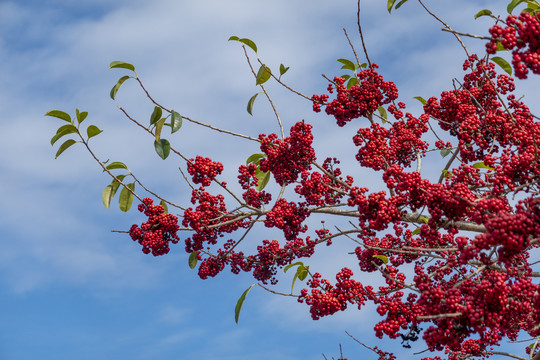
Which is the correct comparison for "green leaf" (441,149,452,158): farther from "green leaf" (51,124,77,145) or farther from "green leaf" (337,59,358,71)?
"green leaf" (51,124,77,145)

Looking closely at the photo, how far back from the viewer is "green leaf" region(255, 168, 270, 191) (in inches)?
269

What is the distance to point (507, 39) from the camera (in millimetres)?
4008

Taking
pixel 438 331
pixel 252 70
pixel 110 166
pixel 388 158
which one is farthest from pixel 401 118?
pixel 110 166

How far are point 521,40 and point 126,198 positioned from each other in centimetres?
480

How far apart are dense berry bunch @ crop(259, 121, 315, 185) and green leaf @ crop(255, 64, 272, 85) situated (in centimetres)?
66

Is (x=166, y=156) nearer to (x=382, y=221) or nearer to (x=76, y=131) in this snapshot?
(x=76, y=131)

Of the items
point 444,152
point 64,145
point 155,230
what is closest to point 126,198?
point 155,230

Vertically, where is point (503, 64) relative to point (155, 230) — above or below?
above

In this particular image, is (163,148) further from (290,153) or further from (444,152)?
(444,152)

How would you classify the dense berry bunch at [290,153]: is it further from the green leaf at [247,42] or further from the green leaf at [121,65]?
the green leaf at [121,65]

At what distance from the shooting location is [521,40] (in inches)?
158

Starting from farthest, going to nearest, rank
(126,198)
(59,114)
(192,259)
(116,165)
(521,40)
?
(192,259) < (126,198) < (116,165) < (59,114) < (521,40)

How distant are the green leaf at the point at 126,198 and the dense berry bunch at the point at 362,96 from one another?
2620 mm

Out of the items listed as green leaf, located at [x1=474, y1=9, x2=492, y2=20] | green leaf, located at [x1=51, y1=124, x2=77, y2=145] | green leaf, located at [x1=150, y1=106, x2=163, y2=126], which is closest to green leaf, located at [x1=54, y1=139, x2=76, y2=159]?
green leaf, located at [x1=51, y1=124, x2=77, y2=145]
